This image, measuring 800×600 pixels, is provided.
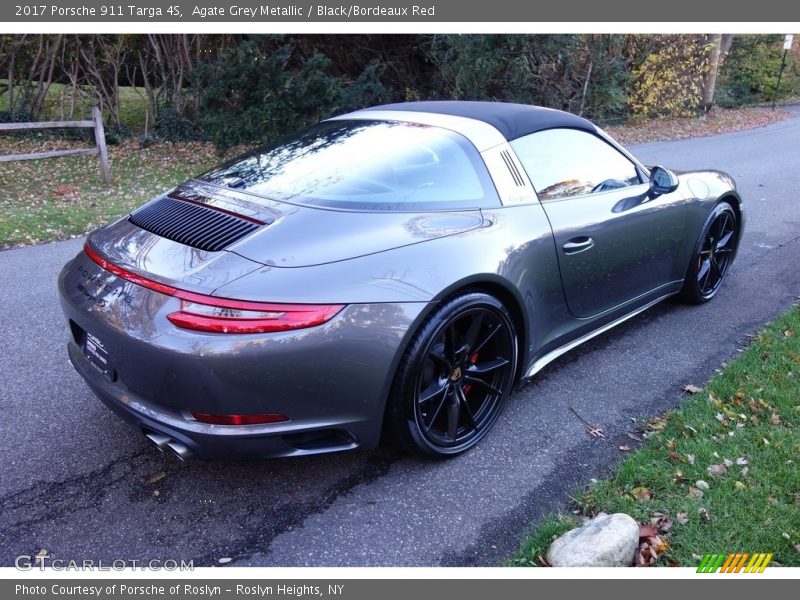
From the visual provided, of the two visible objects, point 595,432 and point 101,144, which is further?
point 101,144

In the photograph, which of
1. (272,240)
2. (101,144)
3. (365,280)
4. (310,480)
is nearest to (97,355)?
(272,240)

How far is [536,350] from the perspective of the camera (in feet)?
10.4

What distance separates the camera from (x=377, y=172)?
2.95 meters

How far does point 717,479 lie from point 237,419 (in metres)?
1.95

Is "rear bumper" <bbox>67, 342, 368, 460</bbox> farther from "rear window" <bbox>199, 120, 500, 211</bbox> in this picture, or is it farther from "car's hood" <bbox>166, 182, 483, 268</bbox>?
"rear window" <bbox>199, 120, 500, 211</bbox>

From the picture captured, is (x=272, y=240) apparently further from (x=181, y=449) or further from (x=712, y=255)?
(x=712, y=255)

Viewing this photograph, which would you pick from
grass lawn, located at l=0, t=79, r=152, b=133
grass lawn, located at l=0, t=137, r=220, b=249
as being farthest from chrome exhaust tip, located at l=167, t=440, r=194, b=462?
grass lawn, located at l=0, t=79, r=152, b=133

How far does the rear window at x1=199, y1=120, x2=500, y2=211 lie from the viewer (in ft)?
9.25

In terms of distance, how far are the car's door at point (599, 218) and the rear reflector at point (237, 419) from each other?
1610 mm

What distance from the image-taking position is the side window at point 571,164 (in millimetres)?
3254

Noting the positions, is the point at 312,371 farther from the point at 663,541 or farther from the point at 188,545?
the point at 663,541

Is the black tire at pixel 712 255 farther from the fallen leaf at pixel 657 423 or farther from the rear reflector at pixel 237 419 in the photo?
the rear reflector at pixel 237 419

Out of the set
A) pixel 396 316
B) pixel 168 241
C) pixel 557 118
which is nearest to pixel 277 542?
pixel 396 316

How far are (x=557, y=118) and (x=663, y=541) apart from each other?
2213 mm
